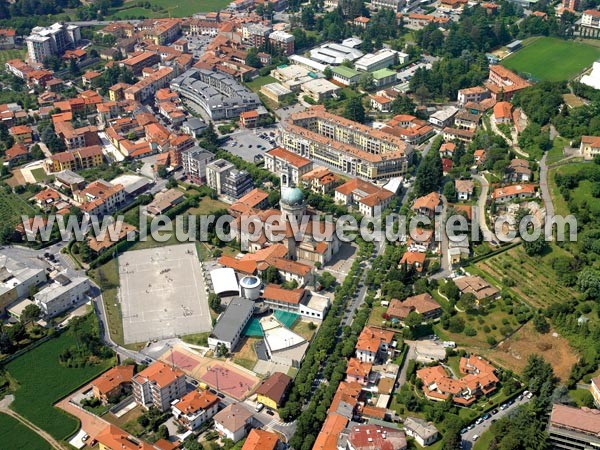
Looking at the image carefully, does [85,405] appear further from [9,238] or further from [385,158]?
[385,158]

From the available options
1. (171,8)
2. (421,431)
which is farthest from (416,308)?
(171,8)

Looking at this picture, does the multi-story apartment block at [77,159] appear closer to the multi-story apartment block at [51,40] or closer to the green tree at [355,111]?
the green tree at [355,111]

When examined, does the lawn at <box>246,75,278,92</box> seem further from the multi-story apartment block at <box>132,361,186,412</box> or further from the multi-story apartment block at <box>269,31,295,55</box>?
the multi-story apartment block at <box>132,361,186,412</box>

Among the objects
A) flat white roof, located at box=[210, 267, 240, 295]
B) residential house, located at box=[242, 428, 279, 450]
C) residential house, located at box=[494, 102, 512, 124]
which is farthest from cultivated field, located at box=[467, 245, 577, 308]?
residential house, located at box=[494, 102, 512, 124]

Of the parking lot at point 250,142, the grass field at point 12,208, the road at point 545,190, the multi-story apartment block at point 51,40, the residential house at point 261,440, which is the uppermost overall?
the multi-story apartment block at point 51,40

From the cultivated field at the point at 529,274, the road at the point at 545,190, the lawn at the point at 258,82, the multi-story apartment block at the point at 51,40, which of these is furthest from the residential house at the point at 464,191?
the multi-story apartment block at the point at 51,40

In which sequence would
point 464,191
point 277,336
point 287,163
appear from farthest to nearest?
point 287,163, point 464,191, point 277,336

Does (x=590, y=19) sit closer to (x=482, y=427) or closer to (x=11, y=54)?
(x=482, y=427)
